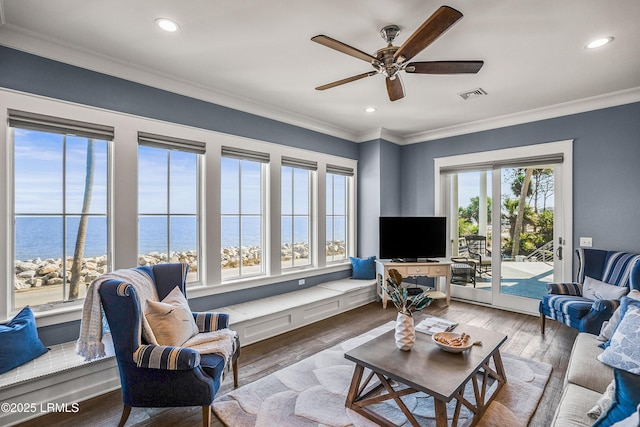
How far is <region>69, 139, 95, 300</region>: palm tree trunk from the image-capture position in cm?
267

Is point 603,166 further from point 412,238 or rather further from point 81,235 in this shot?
point 81,235

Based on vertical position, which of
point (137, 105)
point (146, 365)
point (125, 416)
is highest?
point (137, 105)

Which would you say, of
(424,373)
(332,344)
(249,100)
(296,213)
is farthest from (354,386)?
(249,100)

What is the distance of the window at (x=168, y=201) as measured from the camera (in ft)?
9.96

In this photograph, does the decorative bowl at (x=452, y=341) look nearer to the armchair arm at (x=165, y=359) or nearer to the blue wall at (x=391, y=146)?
the armchair arm at (x=165, y=359)

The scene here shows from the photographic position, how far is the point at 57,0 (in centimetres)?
199

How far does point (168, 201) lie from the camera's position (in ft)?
10.5

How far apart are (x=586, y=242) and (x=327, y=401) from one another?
3649 mm

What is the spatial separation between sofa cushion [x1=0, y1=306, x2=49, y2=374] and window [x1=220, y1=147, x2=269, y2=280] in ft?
5.53

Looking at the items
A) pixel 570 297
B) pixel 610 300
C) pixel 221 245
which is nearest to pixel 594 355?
pixel 610 300

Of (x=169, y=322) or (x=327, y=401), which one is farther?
(x=327, y=401)

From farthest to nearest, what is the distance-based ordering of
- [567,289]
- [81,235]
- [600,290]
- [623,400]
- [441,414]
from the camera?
[567,289], [600,290], [81,235], [441,414], [623,400]

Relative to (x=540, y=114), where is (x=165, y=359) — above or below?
below

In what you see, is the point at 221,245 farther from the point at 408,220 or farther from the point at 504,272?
the point at 504,272
